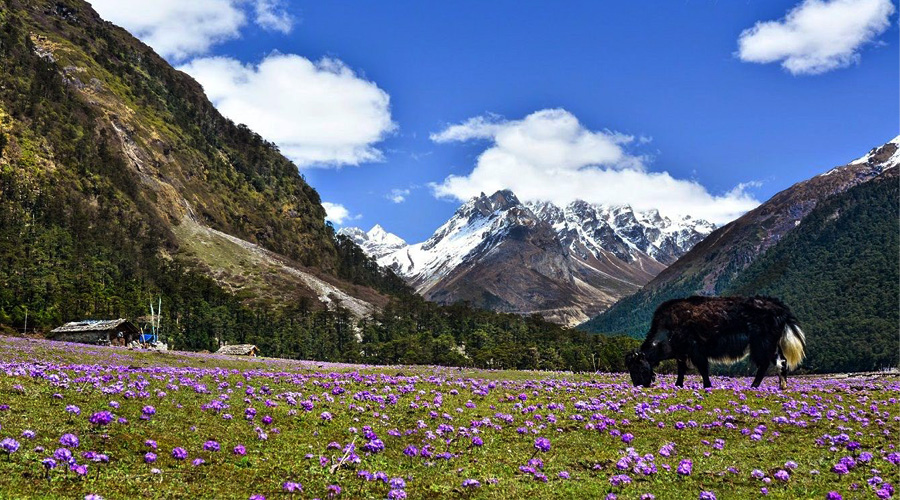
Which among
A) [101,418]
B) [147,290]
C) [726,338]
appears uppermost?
[147,290]

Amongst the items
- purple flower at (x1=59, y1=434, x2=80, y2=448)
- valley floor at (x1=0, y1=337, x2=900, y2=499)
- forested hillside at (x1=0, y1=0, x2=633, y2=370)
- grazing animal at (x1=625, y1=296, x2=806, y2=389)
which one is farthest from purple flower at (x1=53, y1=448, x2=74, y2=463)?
forested hillside at (x1=0, y1=0, x2=633, y2=370)

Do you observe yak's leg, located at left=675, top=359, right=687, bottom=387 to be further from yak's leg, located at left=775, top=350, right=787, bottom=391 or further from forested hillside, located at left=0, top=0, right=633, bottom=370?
forested hillside, located at left=0, top=0, right=633, bottom=370

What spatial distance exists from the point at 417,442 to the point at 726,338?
57.6ft

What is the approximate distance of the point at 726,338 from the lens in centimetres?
2688

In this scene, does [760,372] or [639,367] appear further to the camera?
[639,367]

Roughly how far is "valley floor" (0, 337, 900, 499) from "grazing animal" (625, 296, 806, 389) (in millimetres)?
3575

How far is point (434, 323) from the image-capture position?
16588cm

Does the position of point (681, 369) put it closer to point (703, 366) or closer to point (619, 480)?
point (703, 366)

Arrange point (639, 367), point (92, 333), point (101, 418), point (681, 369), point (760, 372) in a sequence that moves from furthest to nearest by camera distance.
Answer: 1. point (92, 333)
2. point (639, 367)
3. point (681, 369)
4. point (760, 372)
5. point (101, 418)

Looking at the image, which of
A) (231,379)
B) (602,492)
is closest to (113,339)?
(231,379)

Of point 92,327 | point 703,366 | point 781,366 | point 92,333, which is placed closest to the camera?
point 781,366

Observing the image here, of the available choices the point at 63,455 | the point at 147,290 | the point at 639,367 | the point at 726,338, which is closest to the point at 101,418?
the point at 63,455

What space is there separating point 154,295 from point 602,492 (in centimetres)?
13911

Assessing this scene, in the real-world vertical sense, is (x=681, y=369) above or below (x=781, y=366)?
below
